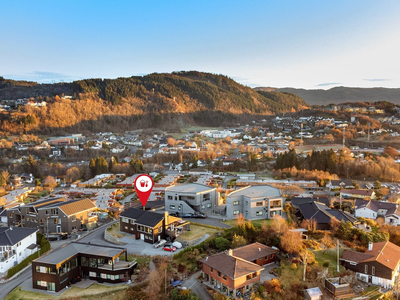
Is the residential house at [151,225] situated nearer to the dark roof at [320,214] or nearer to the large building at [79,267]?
the large building at [79,267]

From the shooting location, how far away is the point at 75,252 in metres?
12.3

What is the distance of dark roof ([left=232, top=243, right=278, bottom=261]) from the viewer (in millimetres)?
11954

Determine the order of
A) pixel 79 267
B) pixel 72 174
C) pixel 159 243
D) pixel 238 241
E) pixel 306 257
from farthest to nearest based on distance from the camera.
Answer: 1. pixel 72 174
2. pixel 159 243
3. pixel 238 241
4. pixel 79 267
5. pixel 306 257

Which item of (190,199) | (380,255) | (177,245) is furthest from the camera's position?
(190,199)

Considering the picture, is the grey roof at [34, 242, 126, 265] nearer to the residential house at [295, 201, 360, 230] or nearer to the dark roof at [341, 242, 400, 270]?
the dark roof at [341, 242, 400, 270]

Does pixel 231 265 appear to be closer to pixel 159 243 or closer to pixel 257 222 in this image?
pixel 159 243

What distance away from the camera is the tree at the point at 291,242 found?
1267 centimetres

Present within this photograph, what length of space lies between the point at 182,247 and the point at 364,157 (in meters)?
28.2

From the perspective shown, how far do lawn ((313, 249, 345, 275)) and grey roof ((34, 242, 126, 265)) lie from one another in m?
7.72

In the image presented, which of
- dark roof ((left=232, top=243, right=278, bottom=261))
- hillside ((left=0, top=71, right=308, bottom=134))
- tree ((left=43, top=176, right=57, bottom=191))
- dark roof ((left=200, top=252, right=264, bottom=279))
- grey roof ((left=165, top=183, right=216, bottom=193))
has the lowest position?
tree ((left=43, top=176, right=57, bottom=191))

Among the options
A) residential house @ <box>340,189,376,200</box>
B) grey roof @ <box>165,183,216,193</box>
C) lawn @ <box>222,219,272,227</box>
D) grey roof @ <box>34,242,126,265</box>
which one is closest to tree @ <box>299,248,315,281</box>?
lawn @ <box>222,219,272,227</box>

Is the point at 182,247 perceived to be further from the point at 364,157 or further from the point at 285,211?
the point at 364,157

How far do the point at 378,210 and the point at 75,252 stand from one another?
17.2m

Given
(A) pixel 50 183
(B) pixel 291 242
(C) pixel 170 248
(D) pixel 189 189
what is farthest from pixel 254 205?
(A) pixel 50 183
